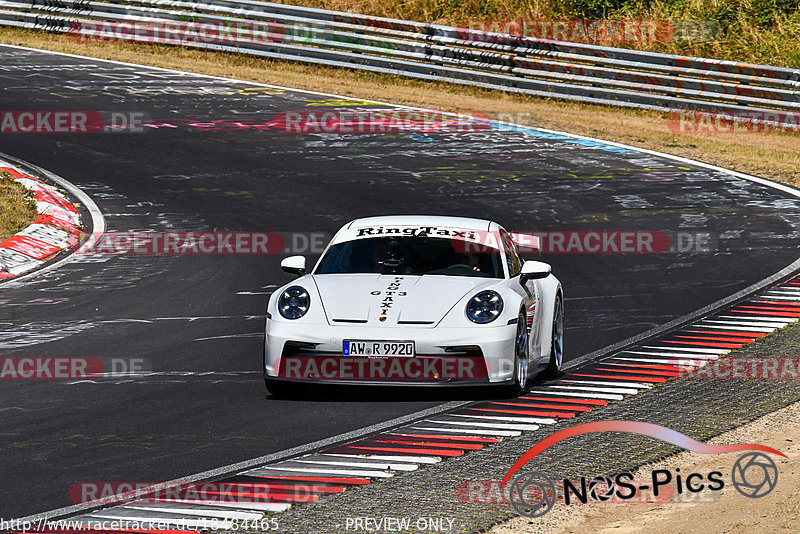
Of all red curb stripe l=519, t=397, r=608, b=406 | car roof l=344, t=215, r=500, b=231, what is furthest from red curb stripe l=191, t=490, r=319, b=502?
car roof l=344, t=215, r=500, b=231

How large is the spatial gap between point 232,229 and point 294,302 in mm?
7013

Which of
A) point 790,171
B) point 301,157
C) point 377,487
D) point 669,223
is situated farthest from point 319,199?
point 377,487

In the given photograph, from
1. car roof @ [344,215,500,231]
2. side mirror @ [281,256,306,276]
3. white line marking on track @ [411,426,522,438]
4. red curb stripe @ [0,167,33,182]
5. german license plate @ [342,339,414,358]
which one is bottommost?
white line marking on track @ [411,426,522,438]

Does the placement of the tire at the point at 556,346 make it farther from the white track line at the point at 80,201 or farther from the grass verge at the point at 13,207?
the grass verge at the point at 13,207

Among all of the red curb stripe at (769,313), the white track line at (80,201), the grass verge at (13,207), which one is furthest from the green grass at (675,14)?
the red curb stripe at (769,313)

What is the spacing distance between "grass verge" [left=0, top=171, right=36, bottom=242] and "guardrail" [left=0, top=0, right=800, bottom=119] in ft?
38.1

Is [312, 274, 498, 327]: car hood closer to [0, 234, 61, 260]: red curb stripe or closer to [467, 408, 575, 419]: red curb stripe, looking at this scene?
[467, 408, 575, 419]: red curb stripe

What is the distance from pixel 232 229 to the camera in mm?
16547

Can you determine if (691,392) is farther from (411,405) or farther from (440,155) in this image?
(440,155)

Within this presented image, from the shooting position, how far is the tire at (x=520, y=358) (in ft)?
31.4

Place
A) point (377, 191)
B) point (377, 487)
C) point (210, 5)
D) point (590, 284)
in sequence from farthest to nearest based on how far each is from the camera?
point (210, 5), point (377, 191), point (590, 284), point (377, 487)

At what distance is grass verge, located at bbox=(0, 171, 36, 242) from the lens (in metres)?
15.9

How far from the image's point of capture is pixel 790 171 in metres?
21.6

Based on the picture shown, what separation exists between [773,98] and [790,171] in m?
3.72
